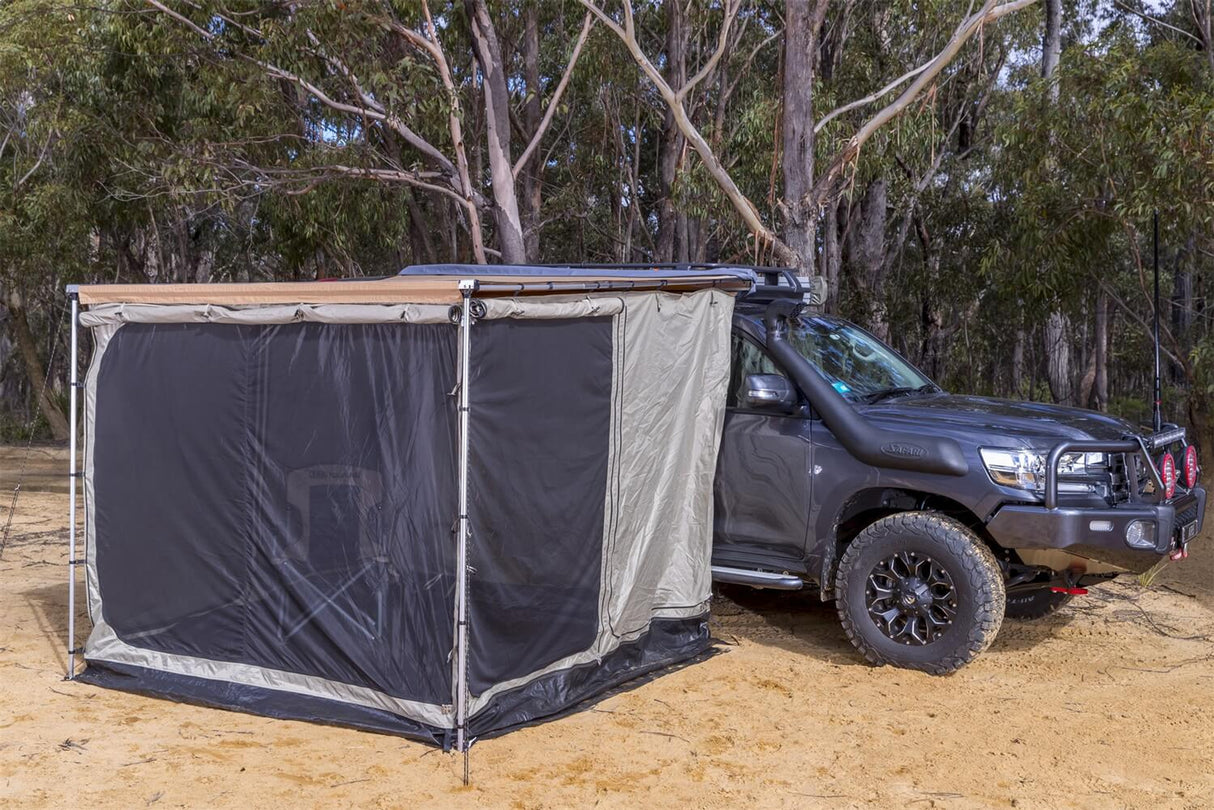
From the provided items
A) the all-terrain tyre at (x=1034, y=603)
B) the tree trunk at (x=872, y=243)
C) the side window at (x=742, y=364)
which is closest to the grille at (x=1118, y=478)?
the all-terrain tyre at (x=1034, y=603)

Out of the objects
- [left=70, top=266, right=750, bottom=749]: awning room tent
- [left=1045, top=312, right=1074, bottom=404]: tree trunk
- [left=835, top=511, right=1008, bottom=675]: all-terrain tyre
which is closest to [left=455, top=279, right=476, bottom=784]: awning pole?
[left=70, top=266, right=750, bottom=749]: awning room tent

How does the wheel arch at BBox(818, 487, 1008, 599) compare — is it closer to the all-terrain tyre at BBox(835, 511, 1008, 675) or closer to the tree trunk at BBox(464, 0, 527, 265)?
the all-terrain tyre at BBox(835, 511, 1008, 675)

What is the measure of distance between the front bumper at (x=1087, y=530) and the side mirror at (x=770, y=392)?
1348 mm

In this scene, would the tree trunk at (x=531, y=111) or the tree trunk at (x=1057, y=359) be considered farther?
the tree trunk at (x=1057, y=359)

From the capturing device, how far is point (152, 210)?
2006cm

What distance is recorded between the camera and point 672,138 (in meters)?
18.4

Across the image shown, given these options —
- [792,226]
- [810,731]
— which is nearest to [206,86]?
[792,226]

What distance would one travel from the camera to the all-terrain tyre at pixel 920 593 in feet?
20.5

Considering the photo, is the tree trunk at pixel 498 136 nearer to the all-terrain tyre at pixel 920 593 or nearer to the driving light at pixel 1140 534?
the all-terrain tyre at pixel 920 593

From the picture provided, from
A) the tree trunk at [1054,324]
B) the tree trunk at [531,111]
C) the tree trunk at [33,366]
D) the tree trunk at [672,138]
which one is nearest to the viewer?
the tree trunk at [672,138]

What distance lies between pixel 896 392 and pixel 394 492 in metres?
3.45

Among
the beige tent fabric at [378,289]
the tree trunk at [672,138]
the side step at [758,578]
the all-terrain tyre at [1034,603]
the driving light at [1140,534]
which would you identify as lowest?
A: the all-terrain tyre at [1034,603]

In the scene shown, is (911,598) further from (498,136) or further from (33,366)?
(33,366)

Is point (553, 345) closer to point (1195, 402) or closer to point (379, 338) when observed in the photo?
point (379, 338)
